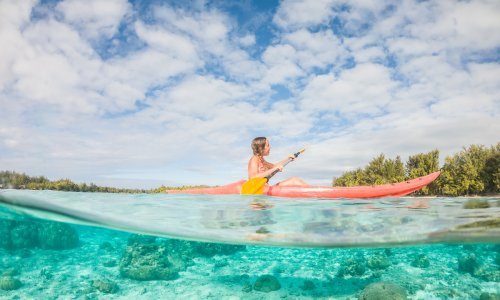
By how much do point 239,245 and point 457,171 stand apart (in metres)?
27.9

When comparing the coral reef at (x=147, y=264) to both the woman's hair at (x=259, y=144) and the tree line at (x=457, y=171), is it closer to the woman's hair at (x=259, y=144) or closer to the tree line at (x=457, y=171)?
the woman's hair at (x=259, y=144)

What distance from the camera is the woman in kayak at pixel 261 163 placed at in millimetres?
11094

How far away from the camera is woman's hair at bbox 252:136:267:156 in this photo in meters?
11.5

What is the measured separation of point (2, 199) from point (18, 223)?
2804 millimetres

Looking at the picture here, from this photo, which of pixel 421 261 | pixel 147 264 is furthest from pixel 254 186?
pixel 421 261

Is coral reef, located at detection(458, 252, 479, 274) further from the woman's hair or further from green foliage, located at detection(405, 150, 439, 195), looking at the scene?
green foliage, located at detection(405, 150, 439, 195)

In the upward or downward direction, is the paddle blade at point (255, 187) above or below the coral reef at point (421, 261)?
above

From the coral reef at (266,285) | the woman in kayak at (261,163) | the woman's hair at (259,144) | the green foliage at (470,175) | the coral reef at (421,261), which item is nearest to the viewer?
Answer: the coral reef at (266,285)

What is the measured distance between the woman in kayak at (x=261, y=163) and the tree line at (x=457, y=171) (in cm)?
2518

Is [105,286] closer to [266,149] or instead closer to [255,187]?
[255,187]

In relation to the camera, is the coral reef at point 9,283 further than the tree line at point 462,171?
No

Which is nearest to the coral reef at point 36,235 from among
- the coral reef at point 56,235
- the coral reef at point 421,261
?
the coral reef at point 56,235

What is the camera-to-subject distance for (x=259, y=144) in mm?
11531

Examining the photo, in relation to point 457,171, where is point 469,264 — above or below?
below
